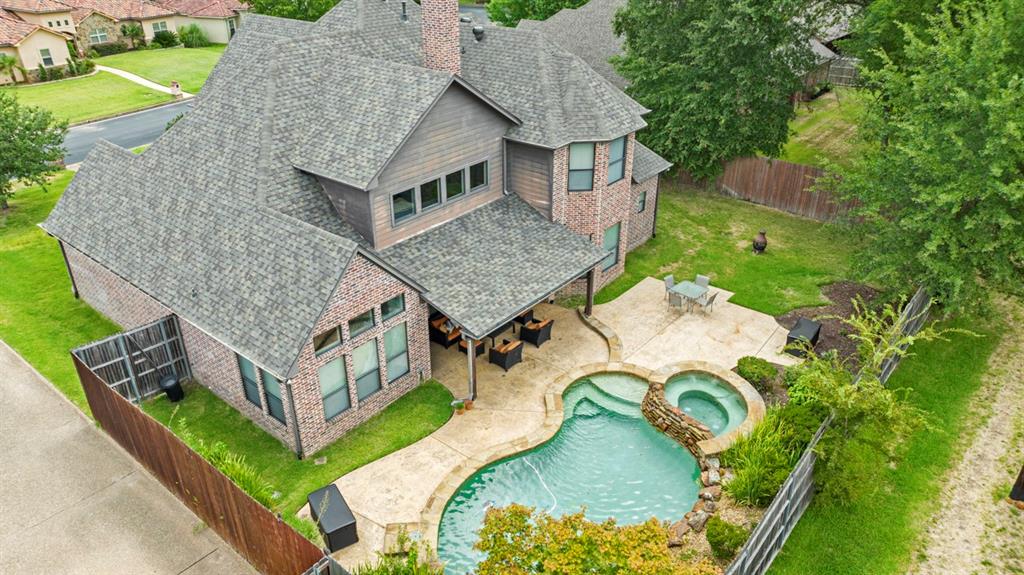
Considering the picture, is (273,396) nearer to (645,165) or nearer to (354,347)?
(354,347)

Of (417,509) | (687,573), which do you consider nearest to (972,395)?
(687,573)

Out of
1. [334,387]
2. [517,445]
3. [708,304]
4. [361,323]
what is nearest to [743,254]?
[708,304]

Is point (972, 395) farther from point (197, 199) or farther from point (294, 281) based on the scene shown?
point (197, 199)

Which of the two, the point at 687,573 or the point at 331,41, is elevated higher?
the point at 331,41

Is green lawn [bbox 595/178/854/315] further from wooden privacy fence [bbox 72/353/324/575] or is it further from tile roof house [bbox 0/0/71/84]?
tile roof house [bbox 0/0/71/84]

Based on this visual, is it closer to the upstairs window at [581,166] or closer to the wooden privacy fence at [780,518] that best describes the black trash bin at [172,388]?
the upstairs window at [581,166]

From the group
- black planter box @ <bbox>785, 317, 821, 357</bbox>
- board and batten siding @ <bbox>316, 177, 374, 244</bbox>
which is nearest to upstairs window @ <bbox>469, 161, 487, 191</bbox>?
board and batten siding @ <bbox>316, 177, 374, 244</bbox>

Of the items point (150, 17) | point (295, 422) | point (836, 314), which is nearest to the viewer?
point (295, 422)
